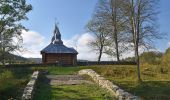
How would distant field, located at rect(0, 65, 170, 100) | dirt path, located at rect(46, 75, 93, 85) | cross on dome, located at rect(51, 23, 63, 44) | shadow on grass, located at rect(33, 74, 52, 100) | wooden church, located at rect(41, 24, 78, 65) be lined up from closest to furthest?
shadow on grass, located at rect(33, 74, 52, 100), distant field, located at rect(0, 65, 170, 100), dirt path, located at rect(46, 75, 93, 85), wooden church, located at rect(41, 24, 78, 65), cross on dome, located at rect(51, 23, 63, 44)

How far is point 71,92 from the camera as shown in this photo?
2055 cm

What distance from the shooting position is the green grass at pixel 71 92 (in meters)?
18.9

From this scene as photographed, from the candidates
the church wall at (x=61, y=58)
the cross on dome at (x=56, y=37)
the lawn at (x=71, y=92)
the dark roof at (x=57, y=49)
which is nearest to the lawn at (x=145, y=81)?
the lawn at (x=71, y=92)

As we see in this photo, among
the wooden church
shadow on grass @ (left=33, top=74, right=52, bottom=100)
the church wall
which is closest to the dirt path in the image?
shadow on grass @ (left=33, top=74, right=52, bottom=100)

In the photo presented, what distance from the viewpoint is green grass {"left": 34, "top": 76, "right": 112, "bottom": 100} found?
62.2ft

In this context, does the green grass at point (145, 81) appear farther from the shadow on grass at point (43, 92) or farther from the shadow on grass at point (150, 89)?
the shadow on grass at point (43, 92)

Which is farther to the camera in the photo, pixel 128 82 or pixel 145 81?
pixel 145 81

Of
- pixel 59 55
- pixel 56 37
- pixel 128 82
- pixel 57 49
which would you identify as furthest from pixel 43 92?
pixel 56 37

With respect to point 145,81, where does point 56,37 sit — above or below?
above

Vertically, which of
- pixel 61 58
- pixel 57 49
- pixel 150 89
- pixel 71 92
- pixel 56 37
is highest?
pixel 56 37

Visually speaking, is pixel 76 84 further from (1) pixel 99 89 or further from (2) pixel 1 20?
(2) pixel 1 20

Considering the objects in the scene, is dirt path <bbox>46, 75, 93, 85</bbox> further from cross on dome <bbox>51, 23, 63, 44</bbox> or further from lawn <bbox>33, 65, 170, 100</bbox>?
cross on dome <bbox>51, 23, 63, 44</bbox>

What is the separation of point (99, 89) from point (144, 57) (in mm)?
35137

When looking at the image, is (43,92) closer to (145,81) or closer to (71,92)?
(71,92)
